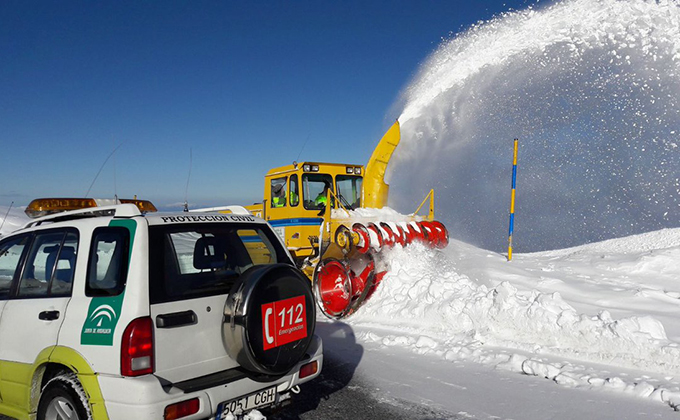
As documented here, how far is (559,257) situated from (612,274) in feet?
6.91

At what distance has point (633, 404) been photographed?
13.7 feet

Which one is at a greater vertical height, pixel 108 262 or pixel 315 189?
pixel 315 189

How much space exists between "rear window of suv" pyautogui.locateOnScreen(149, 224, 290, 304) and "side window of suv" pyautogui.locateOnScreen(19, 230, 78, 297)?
2.41 feet

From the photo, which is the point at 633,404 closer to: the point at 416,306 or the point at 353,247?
the point at 416,306

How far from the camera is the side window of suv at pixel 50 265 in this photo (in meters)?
3.48

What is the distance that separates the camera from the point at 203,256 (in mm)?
3666

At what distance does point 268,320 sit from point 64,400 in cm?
147

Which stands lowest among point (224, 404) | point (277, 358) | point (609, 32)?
point (224, 404)

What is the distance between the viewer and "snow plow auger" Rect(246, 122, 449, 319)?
26.7 feet

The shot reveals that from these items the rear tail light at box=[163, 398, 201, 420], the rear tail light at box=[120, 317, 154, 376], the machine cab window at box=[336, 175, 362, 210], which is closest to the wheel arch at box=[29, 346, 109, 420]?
the rear tail light at box=[120, 317, 154, 376]

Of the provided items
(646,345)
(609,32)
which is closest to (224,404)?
(646,345)

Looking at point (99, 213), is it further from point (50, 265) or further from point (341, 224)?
point (341, 224)

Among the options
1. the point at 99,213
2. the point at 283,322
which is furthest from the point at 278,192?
the point at 283,322

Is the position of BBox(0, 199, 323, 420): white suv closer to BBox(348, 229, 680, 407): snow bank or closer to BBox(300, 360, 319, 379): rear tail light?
BBox(300, 360, 319, 379): rear tail light
